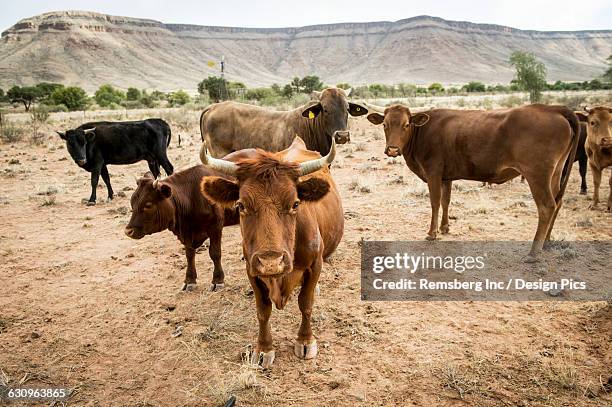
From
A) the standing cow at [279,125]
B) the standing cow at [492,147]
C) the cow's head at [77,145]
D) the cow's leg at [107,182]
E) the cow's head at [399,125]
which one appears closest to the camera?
the standing cow at [492,147]

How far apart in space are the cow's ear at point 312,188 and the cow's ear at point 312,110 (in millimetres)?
4450

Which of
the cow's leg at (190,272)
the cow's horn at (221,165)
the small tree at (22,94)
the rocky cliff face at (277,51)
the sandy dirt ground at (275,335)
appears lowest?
the sandy dirt ground at (275,335)

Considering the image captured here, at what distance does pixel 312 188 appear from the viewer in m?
3.22

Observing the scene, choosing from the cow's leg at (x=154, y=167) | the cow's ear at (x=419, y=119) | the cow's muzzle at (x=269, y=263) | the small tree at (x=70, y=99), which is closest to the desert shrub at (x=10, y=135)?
the cow's leg at (x=154, y=167)

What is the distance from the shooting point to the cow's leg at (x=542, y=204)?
19.2 feet

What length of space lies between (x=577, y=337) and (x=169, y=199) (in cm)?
508

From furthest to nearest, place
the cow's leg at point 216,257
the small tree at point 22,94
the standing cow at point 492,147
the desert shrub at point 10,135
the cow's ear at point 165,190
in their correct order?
the small tree at point 22,94, the desert shrub at point 10,135, the standing cow at point 492,147, the cow's leg at point 216,257, the cow's ear at point 165,190

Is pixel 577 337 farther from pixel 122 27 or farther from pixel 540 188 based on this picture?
pixel 122 27

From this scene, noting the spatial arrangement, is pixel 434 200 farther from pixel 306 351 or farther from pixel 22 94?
pixel 22 94

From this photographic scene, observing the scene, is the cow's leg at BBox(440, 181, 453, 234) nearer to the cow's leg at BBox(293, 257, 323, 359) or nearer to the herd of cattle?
the herd of cattle

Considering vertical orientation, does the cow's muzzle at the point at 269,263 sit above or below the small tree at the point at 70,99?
below

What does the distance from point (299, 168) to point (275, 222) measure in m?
0.54

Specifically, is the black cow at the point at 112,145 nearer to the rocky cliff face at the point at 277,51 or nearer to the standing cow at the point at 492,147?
the standing cow at the point at 492,147

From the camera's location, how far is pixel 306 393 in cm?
353
